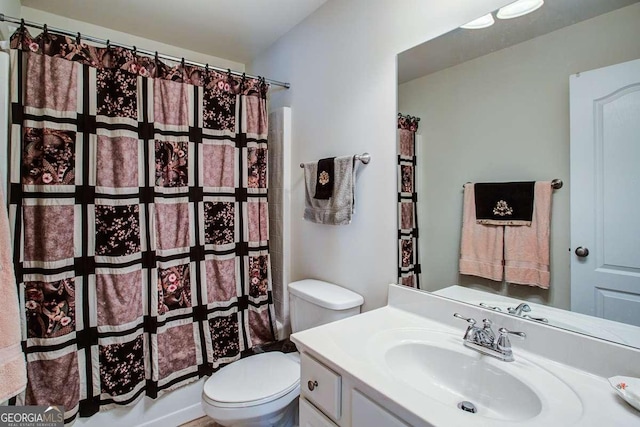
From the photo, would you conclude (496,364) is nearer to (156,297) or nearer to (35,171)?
(156,297)

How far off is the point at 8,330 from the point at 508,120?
1.83 metres

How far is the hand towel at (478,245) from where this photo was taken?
1.13 meters

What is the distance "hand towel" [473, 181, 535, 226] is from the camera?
1055mm

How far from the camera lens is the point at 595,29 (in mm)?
903

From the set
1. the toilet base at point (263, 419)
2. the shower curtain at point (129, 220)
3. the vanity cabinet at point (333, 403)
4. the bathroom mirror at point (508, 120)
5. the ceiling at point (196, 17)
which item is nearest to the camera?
the vanity cabinet at point (333, 403)

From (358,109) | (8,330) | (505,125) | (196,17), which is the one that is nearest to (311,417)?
(8,330)

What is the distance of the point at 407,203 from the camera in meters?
1.39

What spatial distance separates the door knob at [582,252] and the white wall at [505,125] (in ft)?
0.08

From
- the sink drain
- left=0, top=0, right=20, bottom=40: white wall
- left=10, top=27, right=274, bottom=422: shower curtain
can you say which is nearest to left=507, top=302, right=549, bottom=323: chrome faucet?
the sink drain

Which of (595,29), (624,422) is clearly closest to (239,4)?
(595,29)

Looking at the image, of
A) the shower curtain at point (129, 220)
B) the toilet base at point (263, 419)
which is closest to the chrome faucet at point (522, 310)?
Result: the toilet base at point (263, 419)

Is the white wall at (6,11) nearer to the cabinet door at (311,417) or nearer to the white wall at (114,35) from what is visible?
the white wall at (114,35)

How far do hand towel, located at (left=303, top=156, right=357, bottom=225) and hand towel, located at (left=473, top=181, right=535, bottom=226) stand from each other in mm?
552

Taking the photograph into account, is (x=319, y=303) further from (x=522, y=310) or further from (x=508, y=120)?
(x=508, y=120)
